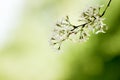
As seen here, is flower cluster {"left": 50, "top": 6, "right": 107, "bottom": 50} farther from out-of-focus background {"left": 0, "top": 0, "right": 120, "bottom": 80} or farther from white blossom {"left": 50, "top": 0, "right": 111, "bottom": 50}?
out-of-focus background {"left": 0, "top": 0, "right": 120, "bottom": 80}

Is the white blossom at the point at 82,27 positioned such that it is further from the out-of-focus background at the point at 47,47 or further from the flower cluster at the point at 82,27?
the out-of-focus background at the point at 47,47

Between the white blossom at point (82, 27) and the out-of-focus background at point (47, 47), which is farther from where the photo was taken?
the out-of-focus background at point (47, 47)

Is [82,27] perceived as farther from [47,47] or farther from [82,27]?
[47,47]

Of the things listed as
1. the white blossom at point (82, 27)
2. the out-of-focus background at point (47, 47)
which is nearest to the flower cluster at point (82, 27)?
the white blossom at point (82, 27)

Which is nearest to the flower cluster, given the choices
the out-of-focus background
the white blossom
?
the white blossom

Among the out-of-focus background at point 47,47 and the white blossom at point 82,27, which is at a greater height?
the out-of-focus background at point 47,47

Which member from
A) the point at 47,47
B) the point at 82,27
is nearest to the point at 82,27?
the point at 82,27

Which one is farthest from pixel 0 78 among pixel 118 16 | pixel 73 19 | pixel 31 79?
pixel 118 16
